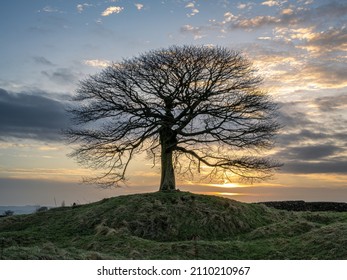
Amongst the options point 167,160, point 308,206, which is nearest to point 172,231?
point 167,160

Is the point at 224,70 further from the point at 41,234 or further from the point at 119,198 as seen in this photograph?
the point at 41,234

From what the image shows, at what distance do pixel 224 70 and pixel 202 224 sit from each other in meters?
9.66

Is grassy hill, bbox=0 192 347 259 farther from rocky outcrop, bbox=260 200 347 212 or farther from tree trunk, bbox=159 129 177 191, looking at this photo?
rocky outcrop, bbox=260 200 347 212

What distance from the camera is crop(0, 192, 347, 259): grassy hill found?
14.4 m

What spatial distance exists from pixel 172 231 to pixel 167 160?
6340 mm

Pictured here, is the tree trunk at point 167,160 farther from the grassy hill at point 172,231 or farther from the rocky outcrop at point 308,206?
the rocky outcrop at point 308,206

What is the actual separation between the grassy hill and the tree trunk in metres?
1.69

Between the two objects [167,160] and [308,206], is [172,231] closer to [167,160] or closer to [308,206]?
[167,160]

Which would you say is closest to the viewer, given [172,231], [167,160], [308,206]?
[172,231]

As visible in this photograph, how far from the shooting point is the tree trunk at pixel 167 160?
25.8 m

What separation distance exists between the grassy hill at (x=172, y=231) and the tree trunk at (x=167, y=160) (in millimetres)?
1689

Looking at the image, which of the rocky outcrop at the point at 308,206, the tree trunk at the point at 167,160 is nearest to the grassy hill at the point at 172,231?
the tree trunk at the point at 167,160

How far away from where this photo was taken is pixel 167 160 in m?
25.9
